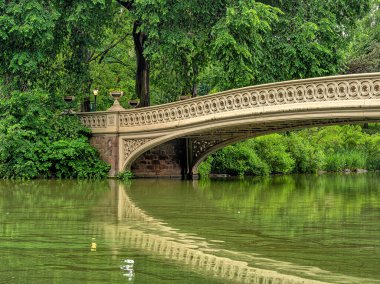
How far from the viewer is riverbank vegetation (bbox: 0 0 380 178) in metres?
23.7

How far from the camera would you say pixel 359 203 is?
16281mm

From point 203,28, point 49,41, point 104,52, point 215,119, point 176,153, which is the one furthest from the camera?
point 104,52

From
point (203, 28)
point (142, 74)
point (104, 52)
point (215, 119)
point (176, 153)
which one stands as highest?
point (104, 52)

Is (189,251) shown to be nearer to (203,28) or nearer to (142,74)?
(203,28)

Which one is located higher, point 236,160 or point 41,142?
point 41,142

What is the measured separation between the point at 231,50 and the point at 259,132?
2681 mm

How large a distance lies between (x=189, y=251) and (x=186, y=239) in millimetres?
1063

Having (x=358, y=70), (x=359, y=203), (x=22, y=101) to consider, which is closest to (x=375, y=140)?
(x=358, y=70)

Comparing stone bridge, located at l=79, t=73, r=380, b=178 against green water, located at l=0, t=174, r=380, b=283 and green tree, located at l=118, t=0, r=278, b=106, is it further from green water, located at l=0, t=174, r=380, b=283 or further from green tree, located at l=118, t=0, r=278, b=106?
green water, located at l=0, t=174, r=380, b=283

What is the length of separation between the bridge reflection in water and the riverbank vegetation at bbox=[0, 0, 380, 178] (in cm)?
1120

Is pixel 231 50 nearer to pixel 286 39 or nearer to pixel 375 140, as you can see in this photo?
pixel 286 39

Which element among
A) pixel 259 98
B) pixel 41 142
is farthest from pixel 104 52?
pixel 259 98

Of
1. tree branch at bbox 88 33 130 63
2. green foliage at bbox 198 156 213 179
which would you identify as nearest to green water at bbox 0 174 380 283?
green foliage at bbox 198 156 213 179

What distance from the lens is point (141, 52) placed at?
27781 millimetres
